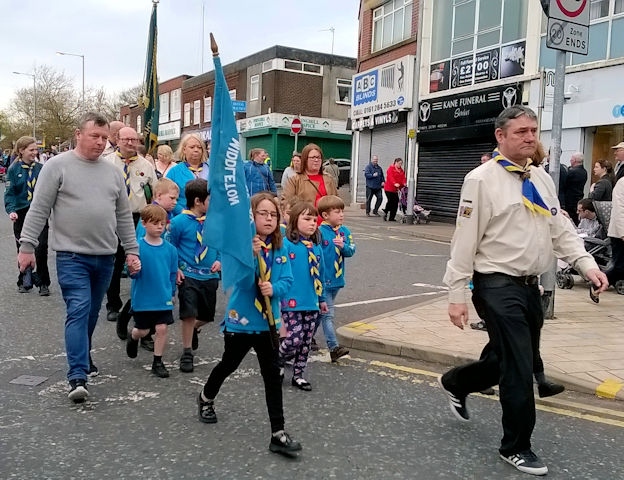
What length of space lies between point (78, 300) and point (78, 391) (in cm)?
61

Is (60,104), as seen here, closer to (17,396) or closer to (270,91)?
(270,91)

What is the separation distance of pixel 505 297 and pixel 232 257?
4.97 ft

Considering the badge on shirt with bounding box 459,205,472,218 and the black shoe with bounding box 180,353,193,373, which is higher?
the badge on shirt with bounding box 459,205,472,218

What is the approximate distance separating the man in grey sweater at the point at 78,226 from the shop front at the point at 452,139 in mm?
14619

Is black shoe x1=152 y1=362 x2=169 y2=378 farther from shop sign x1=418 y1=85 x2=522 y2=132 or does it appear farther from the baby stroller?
the baby stroller

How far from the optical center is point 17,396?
14.9 feet

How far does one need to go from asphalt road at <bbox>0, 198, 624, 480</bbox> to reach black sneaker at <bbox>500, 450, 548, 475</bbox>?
0.06m

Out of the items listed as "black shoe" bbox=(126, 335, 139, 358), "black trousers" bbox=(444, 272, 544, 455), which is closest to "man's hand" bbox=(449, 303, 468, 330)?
"black trousers" bbox=(444, 272, 544, 455)

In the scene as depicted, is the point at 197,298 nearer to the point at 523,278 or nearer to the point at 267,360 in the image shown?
the point at 267,360

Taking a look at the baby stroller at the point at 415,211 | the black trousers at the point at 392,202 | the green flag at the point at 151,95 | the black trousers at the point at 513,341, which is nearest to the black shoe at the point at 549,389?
the black trousers at the point at 513,341

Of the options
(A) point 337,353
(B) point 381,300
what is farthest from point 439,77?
(A) point 337,353

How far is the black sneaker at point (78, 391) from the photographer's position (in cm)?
439

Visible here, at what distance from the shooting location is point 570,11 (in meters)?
6.75

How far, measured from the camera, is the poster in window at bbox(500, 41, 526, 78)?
1736 centimetres
